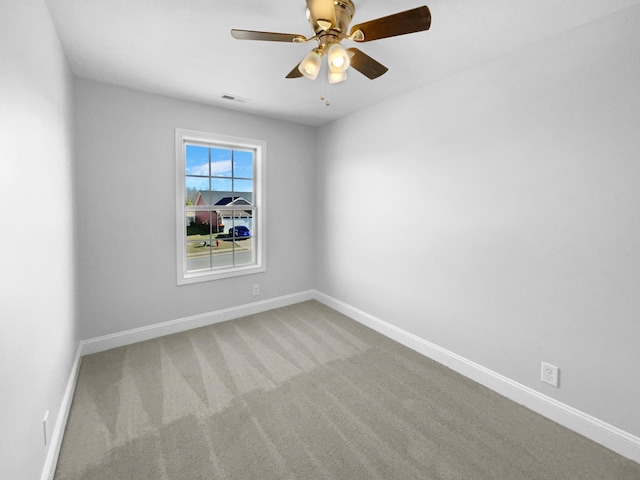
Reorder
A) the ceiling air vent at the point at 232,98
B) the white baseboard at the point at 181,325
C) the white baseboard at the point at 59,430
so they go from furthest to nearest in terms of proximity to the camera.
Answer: the ceiling air vent at the point at 232,98 < the white baseboard at the point at 181,325 < the white baseboard at the point at 59,430

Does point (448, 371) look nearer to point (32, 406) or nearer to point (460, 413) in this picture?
point (460, 413)

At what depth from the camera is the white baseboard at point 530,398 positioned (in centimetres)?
172

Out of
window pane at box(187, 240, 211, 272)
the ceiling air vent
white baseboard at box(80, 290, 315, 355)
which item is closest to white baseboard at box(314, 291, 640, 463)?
white baseboard at box(80, 290, 315, 355)

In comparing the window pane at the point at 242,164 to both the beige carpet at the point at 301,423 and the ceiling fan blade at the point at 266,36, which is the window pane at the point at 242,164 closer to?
the beige carpet at the point at 301,423

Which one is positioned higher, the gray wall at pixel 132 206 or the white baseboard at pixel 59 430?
the gray wall at pixel 132 206

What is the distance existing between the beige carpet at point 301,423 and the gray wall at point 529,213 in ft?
1.30

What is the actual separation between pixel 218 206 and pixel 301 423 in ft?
8.29

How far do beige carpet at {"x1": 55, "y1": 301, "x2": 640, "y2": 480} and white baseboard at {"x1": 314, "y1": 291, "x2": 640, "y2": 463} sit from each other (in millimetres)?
58

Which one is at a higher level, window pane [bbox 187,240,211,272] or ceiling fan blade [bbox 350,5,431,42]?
ceiling fan blade [bbox 350,5,431,42]

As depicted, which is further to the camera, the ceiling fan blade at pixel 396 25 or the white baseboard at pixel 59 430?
the white baseboard at pixel 59 430

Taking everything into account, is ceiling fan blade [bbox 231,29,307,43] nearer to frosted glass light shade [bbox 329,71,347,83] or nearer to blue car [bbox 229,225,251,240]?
frosted glass light shade [bbox 329,71,347,83]

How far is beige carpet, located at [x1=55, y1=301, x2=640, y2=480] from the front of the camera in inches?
63.1

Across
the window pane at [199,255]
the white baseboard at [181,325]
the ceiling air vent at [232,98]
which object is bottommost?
the white baseboard at [181,325]

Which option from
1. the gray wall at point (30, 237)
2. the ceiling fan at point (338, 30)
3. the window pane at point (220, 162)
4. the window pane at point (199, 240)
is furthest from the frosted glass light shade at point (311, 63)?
the window pane at point (199, 240)
